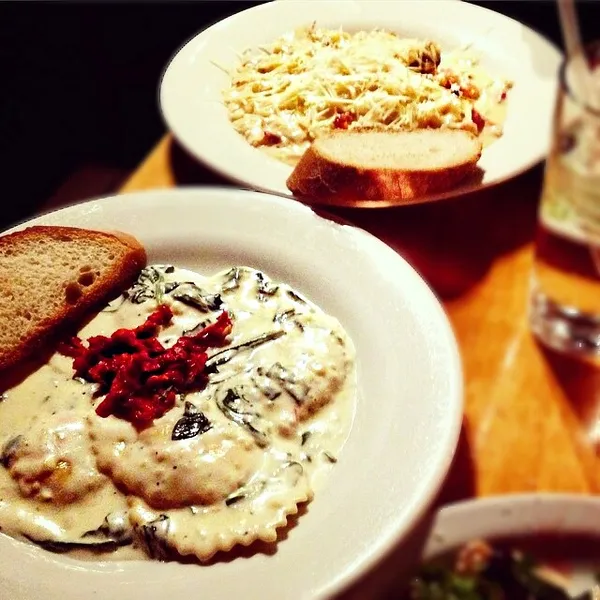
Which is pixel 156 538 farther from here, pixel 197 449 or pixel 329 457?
pixel 329 457

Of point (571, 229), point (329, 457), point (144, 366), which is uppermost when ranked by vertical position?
point (571, 229)

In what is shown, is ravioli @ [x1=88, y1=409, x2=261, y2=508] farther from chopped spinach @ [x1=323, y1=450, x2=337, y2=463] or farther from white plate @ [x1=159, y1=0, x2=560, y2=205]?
white plate @ [x1=159, y1=0, x2=560, y2=205]

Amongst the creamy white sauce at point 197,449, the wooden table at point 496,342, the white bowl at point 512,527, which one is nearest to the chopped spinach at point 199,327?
the creamy white sauce at point 197,449

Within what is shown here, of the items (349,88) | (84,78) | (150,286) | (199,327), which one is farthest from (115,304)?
(84,78)

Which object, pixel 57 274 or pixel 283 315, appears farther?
pixel 57 274

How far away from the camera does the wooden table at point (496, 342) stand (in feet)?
2.74

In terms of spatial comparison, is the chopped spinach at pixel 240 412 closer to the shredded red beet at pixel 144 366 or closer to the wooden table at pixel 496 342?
the shredded red beet at pixel 144 366

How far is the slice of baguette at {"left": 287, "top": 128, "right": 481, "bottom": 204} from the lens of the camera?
3.83ft

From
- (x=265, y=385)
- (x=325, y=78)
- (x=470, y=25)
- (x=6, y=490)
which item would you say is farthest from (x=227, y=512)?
(x=470, y=25)

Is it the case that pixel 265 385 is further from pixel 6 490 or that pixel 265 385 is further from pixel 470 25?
pixel 470 25

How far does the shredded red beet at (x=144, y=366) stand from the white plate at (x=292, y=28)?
12.0 inches

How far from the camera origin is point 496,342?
3.29 ft

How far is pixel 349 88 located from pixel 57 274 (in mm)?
639

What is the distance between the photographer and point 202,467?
0.91 m
